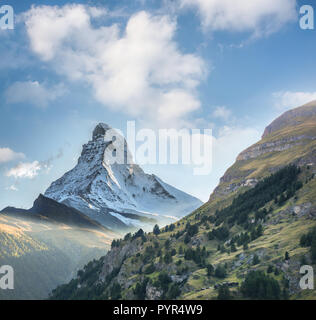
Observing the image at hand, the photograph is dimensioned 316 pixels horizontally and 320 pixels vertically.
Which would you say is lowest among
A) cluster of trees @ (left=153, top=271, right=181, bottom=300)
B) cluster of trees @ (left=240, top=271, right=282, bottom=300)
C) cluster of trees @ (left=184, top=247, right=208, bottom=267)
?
cluster of trees @ (left=153, top=271, right=181, bottom=300)

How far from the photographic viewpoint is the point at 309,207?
175250 mm

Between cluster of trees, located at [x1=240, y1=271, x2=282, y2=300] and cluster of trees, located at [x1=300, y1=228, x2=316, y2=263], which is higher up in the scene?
cluster of trees, located at [x1=300, y1=228, x2=316, y2=263]

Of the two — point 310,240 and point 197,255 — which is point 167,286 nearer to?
point 197,255

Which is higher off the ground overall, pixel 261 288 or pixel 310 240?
pixel 310 240

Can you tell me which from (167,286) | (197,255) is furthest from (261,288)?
(197,255)

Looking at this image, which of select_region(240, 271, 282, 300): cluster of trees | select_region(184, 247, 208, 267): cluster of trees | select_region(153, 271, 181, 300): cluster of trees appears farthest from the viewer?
select_region(184, 247, 208, 267): cluster of trees

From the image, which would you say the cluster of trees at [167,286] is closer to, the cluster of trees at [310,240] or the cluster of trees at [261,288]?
the cluster of trees at [261,288]

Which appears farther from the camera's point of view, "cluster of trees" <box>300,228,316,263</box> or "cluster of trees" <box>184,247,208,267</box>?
"cluster of trees" <box>184,247,208,267</box>

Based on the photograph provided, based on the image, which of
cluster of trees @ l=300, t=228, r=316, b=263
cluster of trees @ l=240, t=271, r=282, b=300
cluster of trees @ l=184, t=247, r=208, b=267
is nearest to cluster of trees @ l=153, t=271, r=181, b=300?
cluster of trees @ l=184, t=247, r=208, b=267

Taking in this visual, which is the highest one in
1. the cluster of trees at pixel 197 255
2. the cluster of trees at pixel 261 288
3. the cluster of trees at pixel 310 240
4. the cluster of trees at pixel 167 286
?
the cluster of trees at pixel 310 240

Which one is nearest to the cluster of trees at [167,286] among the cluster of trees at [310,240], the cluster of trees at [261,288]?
the cluster of trees at [261,288]

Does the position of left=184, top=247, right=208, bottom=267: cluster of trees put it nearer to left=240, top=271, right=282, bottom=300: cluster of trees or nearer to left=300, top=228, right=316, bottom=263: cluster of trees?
left=300, top=228, right=316, bottom=263: cluster of trees
